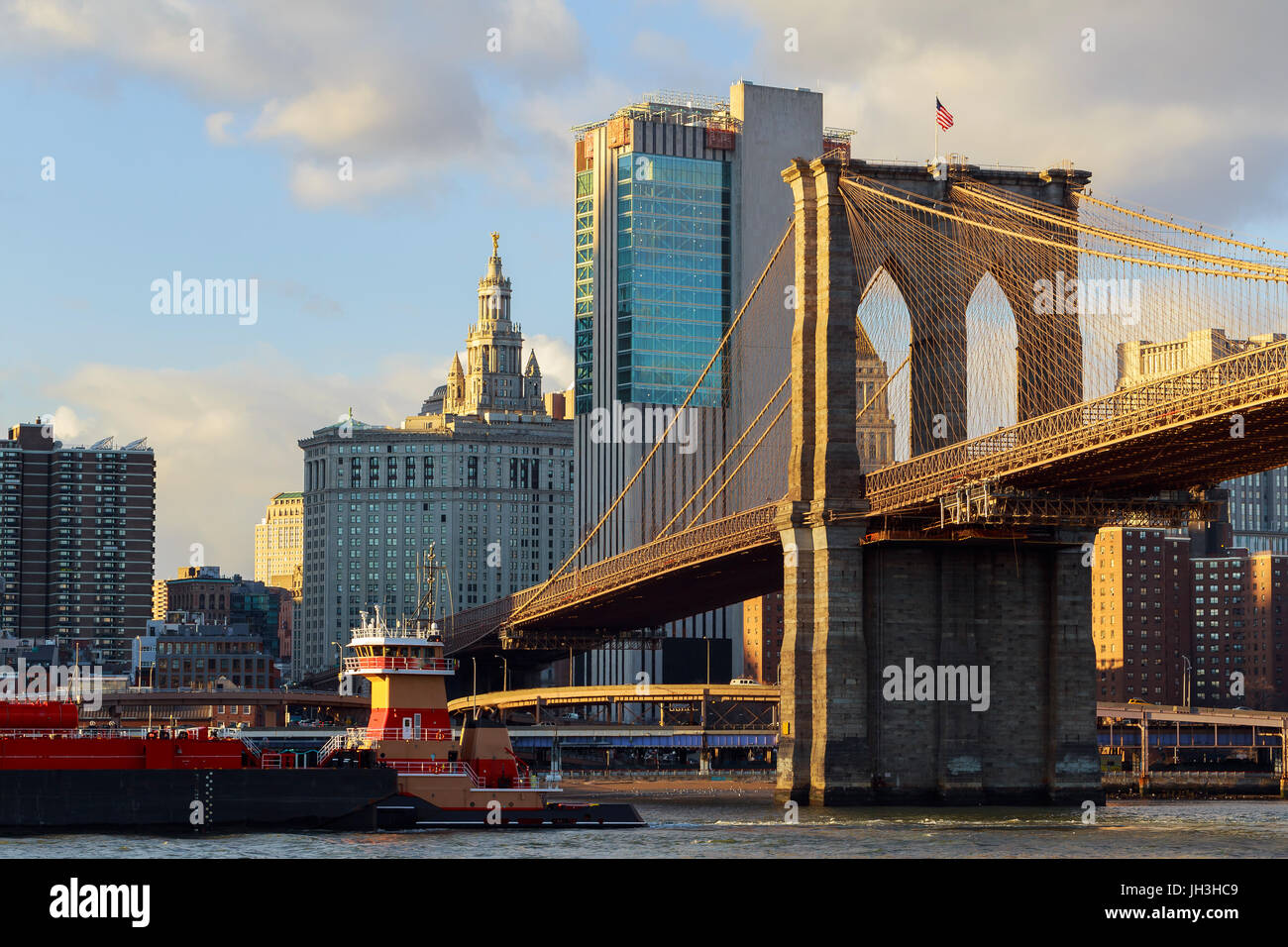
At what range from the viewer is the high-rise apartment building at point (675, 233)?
523 feet

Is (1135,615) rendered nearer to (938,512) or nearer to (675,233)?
(675,233)

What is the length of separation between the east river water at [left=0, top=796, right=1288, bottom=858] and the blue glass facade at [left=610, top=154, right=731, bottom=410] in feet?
305

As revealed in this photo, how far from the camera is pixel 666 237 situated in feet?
530

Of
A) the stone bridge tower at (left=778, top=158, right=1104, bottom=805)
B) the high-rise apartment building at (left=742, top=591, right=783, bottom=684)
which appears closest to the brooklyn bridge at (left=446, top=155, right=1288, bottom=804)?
the stone bridge tower at (left=778, top=158, right=1104, bottom=805)

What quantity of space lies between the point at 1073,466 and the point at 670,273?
→ 334 feet

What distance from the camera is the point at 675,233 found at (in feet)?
531

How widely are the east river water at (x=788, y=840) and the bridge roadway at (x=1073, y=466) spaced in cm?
1093

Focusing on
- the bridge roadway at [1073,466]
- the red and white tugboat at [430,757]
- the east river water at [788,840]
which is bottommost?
the east river water at [788,840]

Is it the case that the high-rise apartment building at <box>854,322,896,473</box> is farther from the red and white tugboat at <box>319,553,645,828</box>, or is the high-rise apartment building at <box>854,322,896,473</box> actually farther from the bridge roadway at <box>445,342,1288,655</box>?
the red and white tugboat at <box>319,553,645,828</box>

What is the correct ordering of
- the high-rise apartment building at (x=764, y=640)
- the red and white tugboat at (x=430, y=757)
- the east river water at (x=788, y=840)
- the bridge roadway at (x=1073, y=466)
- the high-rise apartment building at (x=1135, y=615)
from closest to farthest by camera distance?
the east river water at (x=788, y=840) < the red and white tugboat at (x=430, y=757) < the bridge roadway at (x=1073, y=466) < the high-rise apartment building at (x=764, y=640) < the high-rise apartment building at (x=1135, y=615)

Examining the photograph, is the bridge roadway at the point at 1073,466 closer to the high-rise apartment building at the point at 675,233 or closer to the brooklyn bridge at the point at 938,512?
the brooklyn bridge at the point at 938,512

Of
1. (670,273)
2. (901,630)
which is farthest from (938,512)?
(670,273)

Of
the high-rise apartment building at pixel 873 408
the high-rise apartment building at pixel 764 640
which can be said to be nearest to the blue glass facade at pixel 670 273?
the high-rise apartment building at pixel 764 640

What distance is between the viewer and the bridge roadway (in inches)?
2122
